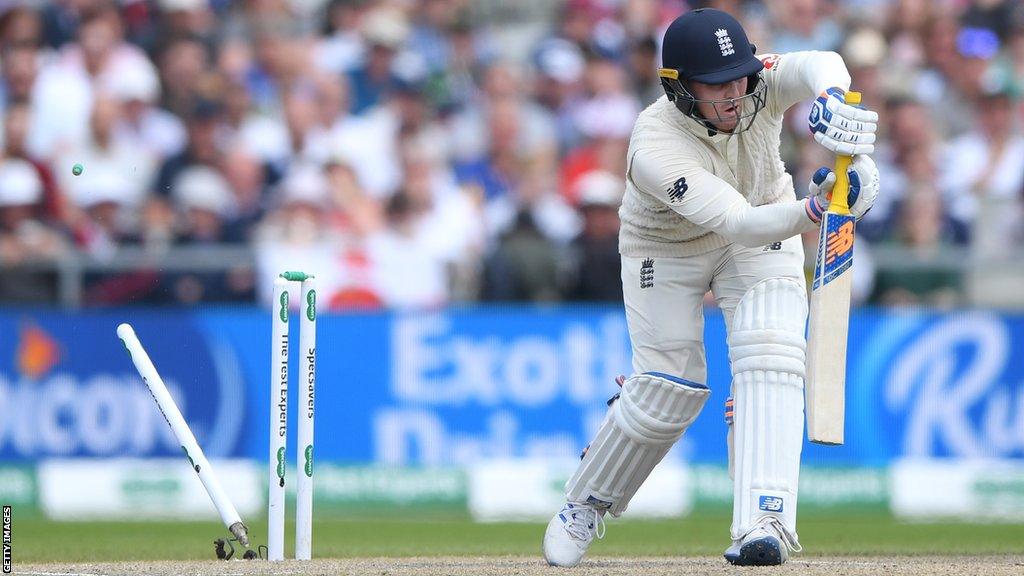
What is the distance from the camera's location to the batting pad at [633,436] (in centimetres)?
600

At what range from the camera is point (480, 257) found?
1070cm

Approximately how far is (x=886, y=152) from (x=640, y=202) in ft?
19.6

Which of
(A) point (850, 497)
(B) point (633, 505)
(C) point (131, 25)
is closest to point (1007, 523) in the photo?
(A) point (850, 497)

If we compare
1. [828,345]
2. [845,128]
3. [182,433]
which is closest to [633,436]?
[828,345]

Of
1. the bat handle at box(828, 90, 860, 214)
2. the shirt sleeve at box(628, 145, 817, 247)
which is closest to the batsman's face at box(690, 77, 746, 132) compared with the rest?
the shirt sleeve at box(628, 145, 817, 247)

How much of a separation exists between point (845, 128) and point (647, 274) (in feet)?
3.33

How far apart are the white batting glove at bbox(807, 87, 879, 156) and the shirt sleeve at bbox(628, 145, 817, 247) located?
21 cm

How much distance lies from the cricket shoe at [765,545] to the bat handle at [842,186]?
1.05 m

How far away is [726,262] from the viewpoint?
6090mm

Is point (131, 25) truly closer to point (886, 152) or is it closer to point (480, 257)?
point (480, 257)

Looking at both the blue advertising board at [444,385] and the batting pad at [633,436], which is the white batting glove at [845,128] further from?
the blue advertising board at [444,385]

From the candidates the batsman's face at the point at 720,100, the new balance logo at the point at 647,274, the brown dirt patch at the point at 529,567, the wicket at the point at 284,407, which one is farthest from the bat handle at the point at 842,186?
the wicket at the point at 284,407

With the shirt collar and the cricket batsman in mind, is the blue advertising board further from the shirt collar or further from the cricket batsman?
the shirt collar

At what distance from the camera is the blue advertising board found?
33.3 ft
